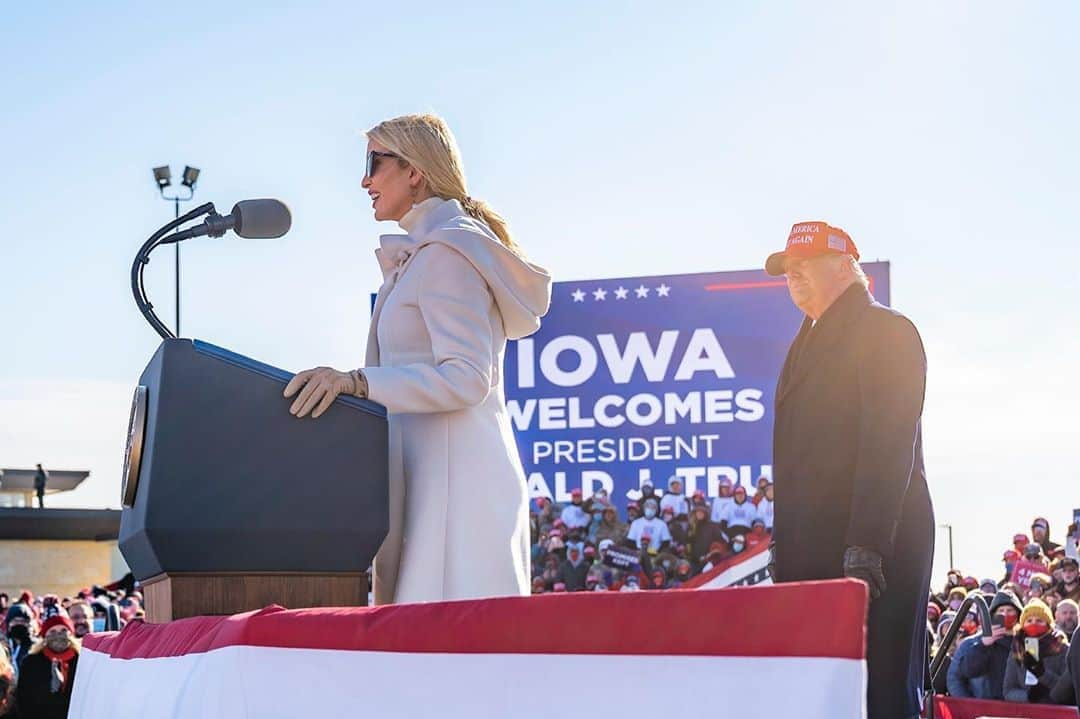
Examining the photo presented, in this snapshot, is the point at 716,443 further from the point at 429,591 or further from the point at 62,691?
the point at 429,591

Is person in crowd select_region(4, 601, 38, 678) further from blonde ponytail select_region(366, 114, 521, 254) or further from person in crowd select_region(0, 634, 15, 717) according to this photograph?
blonde ponytail select_region(366, 114, 521, 254)

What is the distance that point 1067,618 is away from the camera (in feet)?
35.7

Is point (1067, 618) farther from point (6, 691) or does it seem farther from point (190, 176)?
point (190, 176)

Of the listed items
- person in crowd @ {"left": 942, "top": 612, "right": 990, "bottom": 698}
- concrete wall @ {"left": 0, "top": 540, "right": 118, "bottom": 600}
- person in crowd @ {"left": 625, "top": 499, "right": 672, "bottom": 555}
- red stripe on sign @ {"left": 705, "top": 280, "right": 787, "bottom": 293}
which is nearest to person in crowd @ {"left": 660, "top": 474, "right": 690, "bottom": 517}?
person in crowd @ {"left": 625, "top": 499, "right": 672, "bottom": 555}

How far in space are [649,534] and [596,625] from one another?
67.0 ft

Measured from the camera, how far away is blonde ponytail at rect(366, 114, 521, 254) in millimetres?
3008

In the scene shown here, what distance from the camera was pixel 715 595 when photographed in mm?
1408

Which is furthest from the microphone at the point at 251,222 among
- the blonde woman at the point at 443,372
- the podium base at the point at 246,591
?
the podium base at the point at 246,591

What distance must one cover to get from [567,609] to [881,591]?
1.54 metres

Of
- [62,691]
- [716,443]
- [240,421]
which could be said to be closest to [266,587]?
[240,421]

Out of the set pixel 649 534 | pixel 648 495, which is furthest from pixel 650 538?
pixel 648 495

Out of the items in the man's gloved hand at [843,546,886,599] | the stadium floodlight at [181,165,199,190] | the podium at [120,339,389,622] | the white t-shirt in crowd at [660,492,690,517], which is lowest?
the man's gloved hand at [843,546,886,599]

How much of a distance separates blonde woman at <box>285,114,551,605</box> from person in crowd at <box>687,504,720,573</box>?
18592 millimetres

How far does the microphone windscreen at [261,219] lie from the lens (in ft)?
9.68
